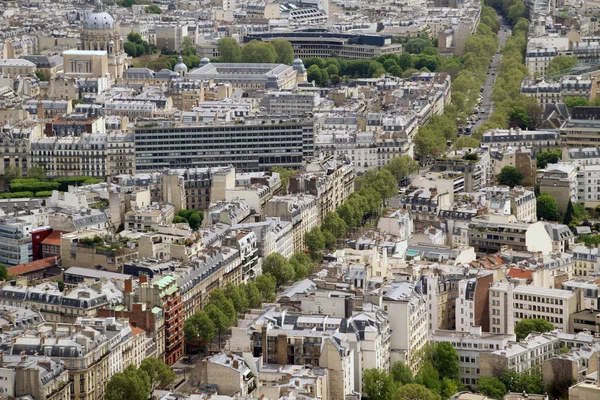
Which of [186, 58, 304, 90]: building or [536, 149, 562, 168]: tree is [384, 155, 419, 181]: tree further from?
[186, 58, 304, 90]: building

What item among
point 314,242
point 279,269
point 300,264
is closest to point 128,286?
point 279,269

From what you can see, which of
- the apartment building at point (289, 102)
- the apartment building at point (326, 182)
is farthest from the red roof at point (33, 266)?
the apartment building at point (289, 102)

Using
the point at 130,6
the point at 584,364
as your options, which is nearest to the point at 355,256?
the point at 584,364

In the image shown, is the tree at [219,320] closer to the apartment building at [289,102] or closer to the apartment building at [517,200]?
the apartment building at [517,200]

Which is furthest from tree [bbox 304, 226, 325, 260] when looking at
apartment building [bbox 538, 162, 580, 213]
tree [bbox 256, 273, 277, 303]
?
apartment building [bbox 538, 162, 580, 213]

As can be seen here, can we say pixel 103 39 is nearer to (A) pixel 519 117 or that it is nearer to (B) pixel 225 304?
(A) pixel 519 117

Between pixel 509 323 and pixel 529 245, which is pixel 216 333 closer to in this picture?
pixel 509 323
